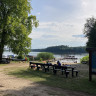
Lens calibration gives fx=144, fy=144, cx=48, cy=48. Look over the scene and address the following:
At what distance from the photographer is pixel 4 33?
21719 millimetres

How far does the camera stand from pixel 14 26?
67.4 feet

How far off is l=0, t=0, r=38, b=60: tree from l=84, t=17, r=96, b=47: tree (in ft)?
30.4

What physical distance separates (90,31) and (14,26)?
439 inches

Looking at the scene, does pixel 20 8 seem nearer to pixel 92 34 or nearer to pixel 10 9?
pixel 10 9

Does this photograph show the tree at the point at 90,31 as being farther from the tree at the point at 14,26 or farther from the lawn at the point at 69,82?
the lawn at the point at 69,82

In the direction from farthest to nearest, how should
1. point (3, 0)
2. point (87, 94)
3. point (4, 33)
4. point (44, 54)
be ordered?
1. point (44, 54)
2. point (4, 33)
3. point (3, 0)
4. point (87, 94)

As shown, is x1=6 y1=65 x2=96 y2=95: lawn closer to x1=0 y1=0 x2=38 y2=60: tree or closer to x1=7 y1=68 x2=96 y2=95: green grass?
x1=7 y1=68 x2=96 y2=95: green grass

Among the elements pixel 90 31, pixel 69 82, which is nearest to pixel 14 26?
pixel 90 31

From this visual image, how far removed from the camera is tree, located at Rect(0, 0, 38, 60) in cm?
2045

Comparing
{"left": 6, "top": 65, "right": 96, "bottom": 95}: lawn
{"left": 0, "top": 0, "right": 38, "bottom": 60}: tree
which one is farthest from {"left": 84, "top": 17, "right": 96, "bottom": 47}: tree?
{"left": 6, "top": 65, "right": 96, "bottom": 95}: lawn

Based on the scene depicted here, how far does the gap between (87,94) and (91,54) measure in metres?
3.85

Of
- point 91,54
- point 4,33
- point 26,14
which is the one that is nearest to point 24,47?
point 4,33

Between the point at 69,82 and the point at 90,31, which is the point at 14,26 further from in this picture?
the point at 69,82

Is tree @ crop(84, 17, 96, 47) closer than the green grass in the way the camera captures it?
No
